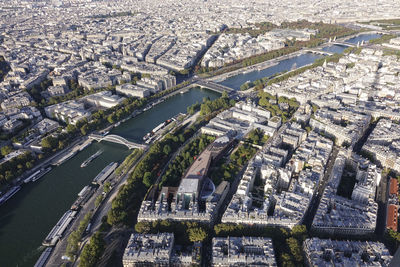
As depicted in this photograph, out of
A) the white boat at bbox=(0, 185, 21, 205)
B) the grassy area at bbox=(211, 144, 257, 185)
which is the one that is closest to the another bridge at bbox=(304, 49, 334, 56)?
the grassy area at bbox=(211, 144, 257, 185)

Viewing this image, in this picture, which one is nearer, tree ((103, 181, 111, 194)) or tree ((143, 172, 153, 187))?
tree ((103, 181, 111, 194))

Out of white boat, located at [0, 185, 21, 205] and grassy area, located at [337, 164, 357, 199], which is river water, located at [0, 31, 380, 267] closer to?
white boat, located at [0, 185, 21, 205]

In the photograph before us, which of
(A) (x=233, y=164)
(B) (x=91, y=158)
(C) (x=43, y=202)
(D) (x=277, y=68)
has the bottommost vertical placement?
(C) (x=43, y=202)

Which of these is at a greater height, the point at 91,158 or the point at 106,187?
the point at 106,187

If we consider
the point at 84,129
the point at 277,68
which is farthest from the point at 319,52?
the point at 84,129

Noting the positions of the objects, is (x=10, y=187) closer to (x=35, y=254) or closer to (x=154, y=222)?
(x=35, y=254)

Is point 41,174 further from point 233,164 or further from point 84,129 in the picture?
point 233,164
